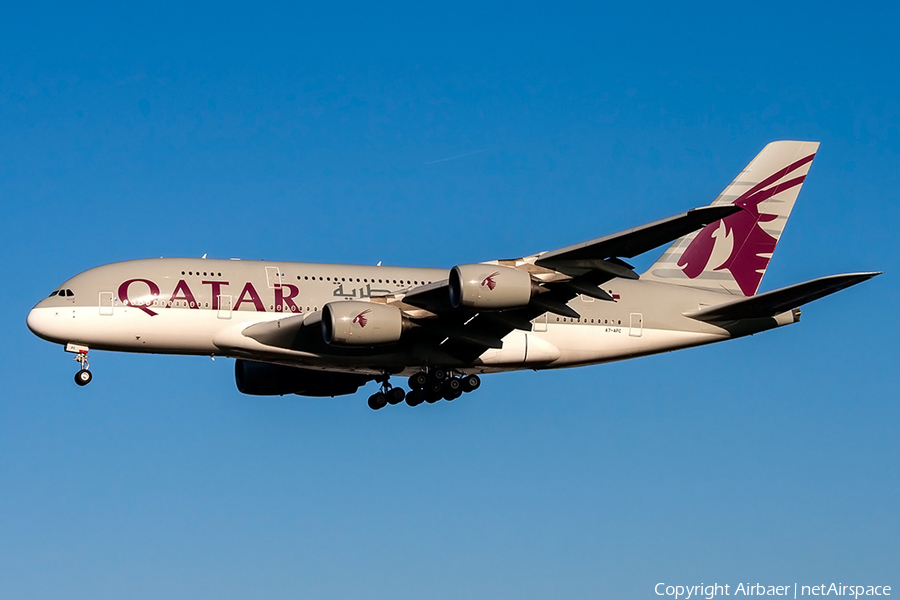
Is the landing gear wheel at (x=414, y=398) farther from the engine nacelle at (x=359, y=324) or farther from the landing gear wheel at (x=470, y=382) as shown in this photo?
the engine nacelle at (x=359, y=324)

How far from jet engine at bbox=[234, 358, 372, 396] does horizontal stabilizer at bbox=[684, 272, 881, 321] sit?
11.9 metres

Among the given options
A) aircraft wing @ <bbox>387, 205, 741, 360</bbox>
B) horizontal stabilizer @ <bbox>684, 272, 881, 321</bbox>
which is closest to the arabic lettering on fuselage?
aircraft wing @ <bbox>387, 205, 741, 360</bbox>

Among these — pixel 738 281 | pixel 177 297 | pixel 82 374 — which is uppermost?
pixel 738 281

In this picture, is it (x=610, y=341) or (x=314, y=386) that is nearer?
(x=610, y=341)

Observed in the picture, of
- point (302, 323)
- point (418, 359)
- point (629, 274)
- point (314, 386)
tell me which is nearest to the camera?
point (629, 274)

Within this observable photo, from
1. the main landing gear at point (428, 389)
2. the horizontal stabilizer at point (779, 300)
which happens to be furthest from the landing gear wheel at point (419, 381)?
the horizontal stabilizer at point (779, 300)

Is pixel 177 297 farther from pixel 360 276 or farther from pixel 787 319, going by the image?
pixel 787 319

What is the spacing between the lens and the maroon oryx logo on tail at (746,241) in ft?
130

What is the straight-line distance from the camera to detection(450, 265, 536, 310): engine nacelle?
30.4 m

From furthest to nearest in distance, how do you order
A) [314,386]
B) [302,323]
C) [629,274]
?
1. [314,386]
2. [302,323]
3. [629,274]

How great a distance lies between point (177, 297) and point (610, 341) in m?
13.7

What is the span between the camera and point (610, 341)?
36562 millimetres

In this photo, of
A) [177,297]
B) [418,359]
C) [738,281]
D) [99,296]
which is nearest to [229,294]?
[177,297]

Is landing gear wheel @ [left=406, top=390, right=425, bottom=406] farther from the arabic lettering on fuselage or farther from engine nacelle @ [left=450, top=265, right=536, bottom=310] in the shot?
engine nacelle @ [left=450, top=265, right=536, bottom=310]
